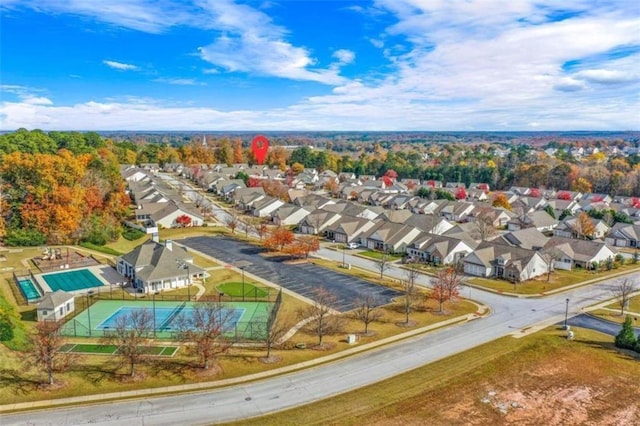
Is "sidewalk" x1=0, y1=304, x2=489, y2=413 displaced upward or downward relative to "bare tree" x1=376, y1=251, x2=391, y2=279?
downward

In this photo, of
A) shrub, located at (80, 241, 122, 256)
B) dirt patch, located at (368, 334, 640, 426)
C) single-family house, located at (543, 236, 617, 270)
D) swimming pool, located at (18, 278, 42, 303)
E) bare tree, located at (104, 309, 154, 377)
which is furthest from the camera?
shrub, located at (80, 241, 122, 256)

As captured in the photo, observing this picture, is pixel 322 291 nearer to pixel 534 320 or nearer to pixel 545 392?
pixel 534 320

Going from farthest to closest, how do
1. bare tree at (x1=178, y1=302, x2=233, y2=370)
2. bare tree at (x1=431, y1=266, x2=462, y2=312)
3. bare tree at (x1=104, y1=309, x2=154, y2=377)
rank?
1. bare tree at (x1=431, y1=266, x2=462, y2=312)
2. bare tree at (x1=178, y1=302, x2=233, y2=370)
3. bare tree at (x1=104, y1=309, x2=154, y2=377)

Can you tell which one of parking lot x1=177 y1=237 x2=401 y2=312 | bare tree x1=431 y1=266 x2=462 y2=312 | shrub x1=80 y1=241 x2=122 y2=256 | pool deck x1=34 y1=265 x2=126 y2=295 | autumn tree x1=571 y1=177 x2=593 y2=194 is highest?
autumn tree x1=571 y1=177 x2=593 y2=194

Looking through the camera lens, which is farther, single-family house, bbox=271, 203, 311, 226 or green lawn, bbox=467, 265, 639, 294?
single-family house, bbox=271, 203, 311, 226

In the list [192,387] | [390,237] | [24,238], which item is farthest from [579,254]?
[24,238]

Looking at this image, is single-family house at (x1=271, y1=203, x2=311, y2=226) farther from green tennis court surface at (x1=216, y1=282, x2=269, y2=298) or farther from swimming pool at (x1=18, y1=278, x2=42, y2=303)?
swimming pool at (x1=18, y1=278, x2=42, y2=303)

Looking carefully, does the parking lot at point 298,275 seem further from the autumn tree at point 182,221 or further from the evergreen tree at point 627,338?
the evergreen tree at point 627,338

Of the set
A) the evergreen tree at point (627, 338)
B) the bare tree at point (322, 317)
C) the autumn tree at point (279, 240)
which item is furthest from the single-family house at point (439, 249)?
the evergreen tree at point (627, 338)

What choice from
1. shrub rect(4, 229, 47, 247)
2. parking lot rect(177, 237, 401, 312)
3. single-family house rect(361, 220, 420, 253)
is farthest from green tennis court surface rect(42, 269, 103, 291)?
single-family house rect(361, 220, 420, 253)

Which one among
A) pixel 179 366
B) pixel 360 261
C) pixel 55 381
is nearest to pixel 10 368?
pixel 55 381
